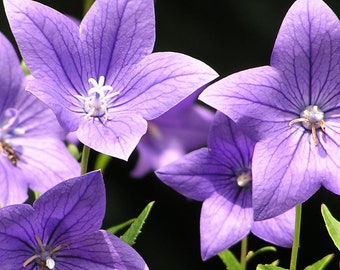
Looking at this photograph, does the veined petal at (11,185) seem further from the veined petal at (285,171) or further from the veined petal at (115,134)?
the veined petal at (285,171)

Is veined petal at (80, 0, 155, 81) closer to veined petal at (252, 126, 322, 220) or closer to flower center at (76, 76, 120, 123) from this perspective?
flower center at (76, 76, 120, 123)

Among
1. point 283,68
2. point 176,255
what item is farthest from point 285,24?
point 176,255

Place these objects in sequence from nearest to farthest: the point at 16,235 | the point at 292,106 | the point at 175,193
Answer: the point at 16,235, the point at 292,106, the point at 175,193

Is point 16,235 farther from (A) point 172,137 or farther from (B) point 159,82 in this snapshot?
(A) point 172,137

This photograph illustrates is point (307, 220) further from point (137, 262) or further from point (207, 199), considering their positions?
point (137, 262)

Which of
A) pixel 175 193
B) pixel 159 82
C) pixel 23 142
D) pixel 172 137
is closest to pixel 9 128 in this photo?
pixel 23 142

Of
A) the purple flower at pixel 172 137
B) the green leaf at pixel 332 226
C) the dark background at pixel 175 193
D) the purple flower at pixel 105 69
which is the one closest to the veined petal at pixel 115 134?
the purple flower at pixel 105 69
